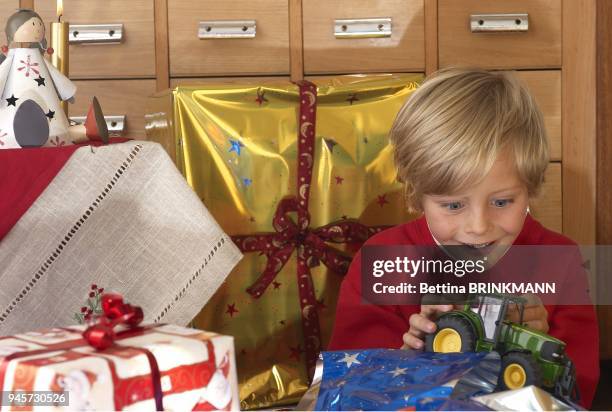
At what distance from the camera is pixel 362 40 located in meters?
1.74

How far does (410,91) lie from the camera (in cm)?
138

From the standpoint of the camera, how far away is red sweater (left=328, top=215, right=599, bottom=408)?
3.77 feet

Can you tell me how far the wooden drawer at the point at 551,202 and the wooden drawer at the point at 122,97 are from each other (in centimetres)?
78

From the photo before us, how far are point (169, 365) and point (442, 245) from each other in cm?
52

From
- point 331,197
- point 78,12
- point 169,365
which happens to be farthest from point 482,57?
point 169,365

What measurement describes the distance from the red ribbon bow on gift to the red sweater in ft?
1.52

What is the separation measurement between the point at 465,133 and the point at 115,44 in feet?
2.88

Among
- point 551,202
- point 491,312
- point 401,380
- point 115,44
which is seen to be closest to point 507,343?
point 491,312

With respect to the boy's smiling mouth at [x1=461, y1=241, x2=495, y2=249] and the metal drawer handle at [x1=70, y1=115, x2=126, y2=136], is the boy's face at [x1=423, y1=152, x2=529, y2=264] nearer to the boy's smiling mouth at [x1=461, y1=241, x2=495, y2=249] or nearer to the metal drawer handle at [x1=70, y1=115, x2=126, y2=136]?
the boy's smiling mouth at [x1=461, y1=241, x2=495, y2=249]

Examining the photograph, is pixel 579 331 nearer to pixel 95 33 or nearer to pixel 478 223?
pixel 478 223

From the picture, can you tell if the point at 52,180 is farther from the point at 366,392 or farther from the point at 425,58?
the point at 425,58

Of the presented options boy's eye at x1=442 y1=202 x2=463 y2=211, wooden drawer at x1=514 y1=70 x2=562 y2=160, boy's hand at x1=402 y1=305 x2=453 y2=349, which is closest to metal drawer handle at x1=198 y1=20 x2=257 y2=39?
wooden drawer at x1=514 y1=70 x2=562 y2=160

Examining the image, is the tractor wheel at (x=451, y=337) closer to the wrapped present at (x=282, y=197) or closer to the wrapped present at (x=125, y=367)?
the wrapped present at (x=125, y=367)

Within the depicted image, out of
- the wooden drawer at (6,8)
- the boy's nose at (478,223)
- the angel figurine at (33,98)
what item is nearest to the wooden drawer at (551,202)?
Result: the boy's nose at (478,223)
